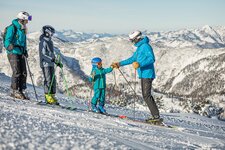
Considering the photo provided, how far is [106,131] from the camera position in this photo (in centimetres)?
735

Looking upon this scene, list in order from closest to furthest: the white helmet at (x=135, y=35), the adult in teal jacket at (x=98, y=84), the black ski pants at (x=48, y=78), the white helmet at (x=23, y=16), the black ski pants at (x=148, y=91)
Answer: the black ski pants at (x=148, y=91), the white helmet at (x=135, y=35), the white helmet at (x=23, y=16), the black ski pants at (x=48, y=78), the adult in teal jacket at (x=98, y=84)

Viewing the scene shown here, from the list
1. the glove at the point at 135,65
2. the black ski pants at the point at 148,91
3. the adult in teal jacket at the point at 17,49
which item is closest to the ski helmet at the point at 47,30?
the adult in teal jacket at the point at 17,49

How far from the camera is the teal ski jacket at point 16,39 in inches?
462

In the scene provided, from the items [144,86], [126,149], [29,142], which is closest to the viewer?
[29,142]

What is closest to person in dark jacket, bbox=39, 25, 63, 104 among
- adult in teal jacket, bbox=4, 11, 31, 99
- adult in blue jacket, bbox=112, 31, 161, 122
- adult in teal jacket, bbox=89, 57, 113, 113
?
adult in teal jacket, bbox=4, 11, 31, 99

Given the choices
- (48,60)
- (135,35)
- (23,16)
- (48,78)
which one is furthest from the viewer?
(48,78)

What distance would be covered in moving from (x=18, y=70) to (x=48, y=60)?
1106 mm

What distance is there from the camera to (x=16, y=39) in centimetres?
1204

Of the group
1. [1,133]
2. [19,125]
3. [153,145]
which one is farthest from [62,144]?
[153,145]

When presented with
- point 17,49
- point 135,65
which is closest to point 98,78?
point 135,65

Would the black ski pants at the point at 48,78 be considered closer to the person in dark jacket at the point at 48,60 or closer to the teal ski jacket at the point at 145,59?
the person in dark jacket at the point at 48,60

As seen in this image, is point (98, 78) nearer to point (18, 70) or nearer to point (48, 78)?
point (48, 78)

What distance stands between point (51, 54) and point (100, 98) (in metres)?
2.72

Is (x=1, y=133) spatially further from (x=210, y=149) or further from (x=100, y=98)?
(x=100, y=98)
